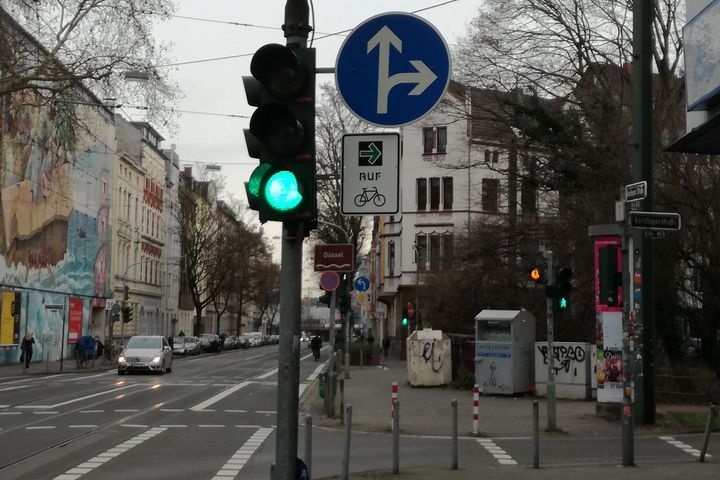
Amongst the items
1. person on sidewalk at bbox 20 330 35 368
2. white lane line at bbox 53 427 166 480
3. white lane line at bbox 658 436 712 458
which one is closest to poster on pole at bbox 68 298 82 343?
person on sidewalk at bbox 20 330 35 368

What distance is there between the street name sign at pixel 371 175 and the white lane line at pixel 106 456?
677cm

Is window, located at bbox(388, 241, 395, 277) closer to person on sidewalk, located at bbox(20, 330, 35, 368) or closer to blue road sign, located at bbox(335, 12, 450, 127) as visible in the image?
person on sidewalk, located at bbox(20, 330, 35, 368)

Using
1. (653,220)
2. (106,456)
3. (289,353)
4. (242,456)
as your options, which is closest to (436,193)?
(653,220)

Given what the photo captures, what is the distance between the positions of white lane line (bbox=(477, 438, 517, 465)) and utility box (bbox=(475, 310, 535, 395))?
9183mm

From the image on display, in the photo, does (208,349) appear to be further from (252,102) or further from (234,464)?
(252,102)

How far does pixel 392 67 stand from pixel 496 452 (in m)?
9.35

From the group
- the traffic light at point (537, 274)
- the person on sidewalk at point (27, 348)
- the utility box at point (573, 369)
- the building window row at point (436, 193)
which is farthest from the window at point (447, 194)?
the traffic light at point (537, 274)

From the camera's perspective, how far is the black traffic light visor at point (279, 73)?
20.7 ft

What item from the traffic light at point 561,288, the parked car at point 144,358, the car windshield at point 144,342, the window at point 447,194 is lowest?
→ the parked car at point 144,358

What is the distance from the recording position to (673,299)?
24078 mm

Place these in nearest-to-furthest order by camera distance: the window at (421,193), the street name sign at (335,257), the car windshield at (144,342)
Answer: the street name sign at (335,257)
the car windshield at (144,342)
the window at (421,193)

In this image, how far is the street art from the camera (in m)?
25.0

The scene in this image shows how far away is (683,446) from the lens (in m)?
15.9

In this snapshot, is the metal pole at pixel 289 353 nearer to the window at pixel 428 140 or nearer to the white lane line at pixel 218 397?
the white lane line at pixel 218 397
